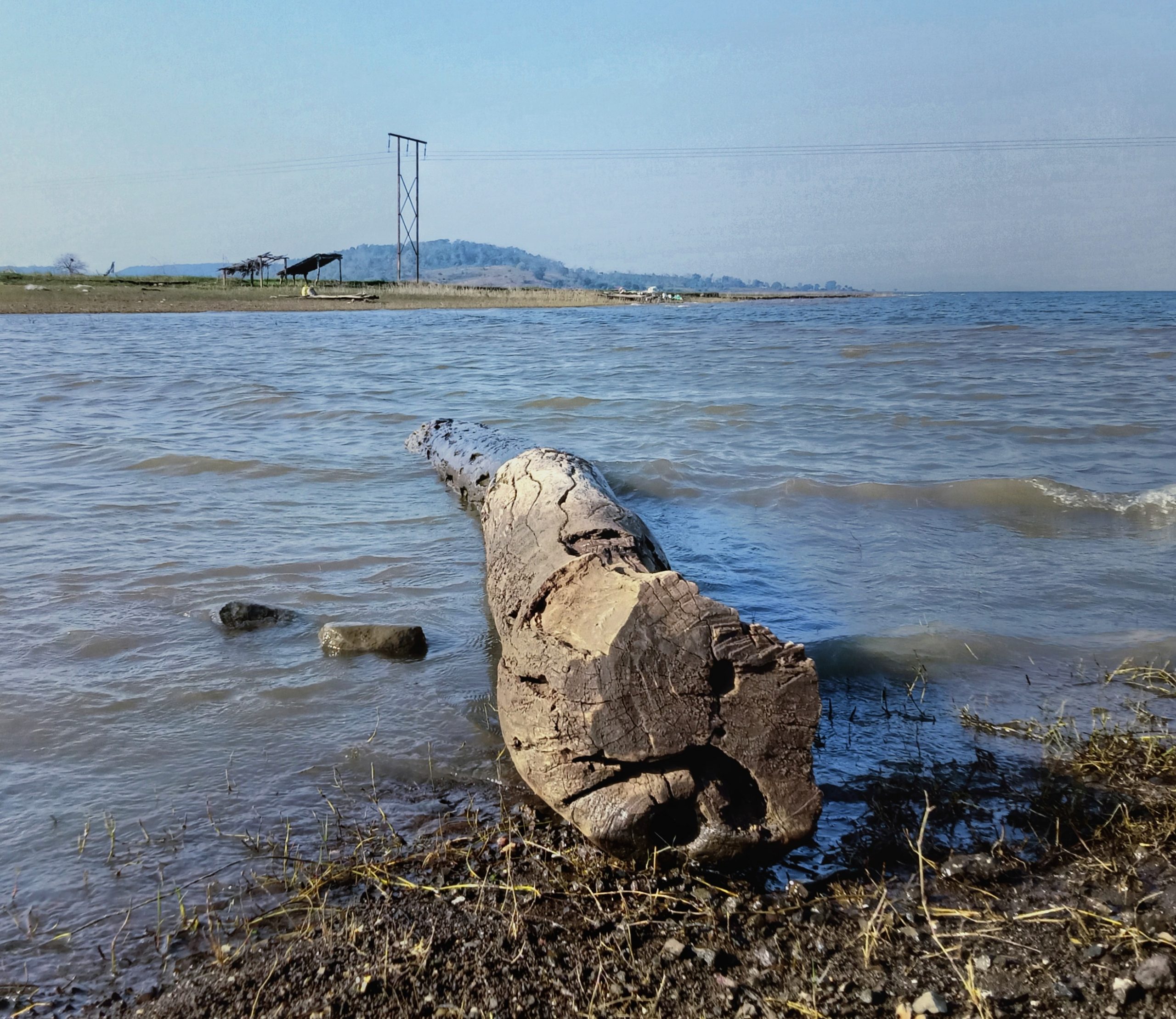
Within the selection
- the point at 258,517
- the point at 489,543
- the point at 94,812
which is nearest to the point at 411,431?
the point at 258,517

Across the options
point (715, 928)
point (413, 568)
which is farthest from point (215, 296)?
point (715, 928)

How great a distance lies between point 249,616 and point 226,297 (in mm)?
46873

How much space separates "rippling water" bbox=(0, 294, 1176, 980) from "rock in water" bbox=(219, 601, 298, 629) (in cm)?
11

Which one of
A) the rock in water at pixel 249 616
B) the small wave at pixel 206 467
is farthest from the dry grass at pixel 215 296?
the rock in water at pixel 249 616

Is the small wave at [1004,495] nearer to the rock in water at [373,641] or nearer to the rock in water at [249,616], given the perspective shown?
the rock in water at [373,641]

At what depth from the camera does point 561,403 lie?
1323 centimetres

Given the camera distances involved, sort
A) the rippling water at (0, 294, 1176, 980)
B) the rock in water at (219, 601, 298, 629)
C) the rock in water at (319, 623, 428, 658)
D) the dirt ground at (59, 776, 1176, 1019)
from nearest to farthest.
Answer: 1. the dirt ground at (59, 776, 1176, 1019)
2. the rippling water at (0, 294, 1176, 980)
3. the rock in water at (319, 623, 428, 658)
4. the rock in water at (219, 601, 298, 629)

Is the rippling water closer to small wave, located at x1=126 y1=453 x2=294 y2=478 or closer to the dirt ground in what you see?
small wave, located at x1=126 y1=453 x2=294 y2=478

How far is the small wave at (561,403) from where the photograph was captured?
13.0m

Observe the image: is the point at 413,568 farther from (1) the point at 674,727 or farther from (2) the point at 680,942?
(2) the point at 680,942

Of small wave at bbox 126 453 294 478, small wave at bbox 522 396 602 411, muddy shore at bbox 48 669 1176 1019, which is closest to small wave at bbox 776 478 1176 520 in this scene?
muddy shore at bbox 48 669 1176 1019

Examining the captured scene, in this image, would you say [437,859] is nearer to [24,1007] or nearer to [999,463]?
[24,1007]

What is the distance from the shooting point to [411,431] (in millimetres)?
11016

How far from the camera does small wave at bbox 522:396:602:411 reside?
1302 centimetres
